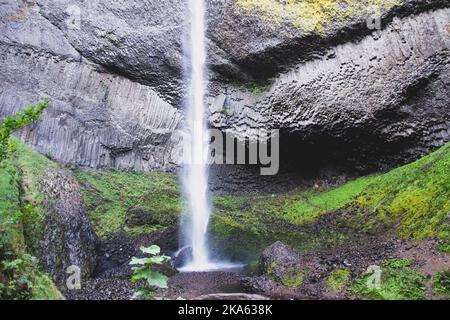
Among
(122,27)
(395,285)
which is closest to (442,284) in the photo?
(395,285)

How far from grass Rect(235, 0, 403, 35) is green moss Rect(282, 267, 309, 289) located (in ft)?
25.0

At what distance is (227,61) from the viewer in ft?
44.7

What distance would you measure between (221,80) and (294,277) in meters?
7.77

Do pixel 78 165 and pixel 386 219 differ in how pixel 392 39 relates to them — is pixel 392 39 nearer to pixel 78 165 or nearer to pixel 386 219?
pixel 386 219

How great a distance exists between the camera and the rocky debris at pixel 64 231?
7.37m

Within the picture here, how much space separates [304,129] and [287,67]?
2005 mm

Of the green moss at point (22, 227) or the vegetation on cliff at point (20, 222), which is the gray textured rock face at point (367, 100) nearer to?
the green moss at point (22, 227)

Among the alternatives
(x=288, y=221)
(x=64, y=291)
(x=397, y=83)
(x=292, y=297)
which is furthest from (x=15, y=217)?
(x=397, y=83)

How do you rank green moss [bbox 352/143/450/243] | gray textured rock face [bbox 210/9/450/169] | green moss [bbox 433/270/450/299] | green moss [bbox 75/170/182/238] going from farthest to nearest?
gray textured rock face [bbox 210/9/450/169] → green moss [bbox 75/170/182/238] → green moss [bbox 352/143/450/243] → green moss [bbox 433/270/450/299]

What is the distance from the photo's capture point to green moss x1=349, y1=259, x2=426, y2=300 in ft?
21.3

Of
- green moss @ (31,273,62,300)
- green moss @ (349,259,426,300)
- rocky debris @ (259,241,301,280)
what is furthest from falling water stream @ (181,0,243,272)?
green moss @ (31,273,62,300)

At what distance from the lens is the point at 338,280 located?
24.6 feet

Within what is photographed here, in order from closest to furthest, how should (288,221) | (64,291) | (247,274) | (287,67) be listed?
(64,291), (247,274), (288,221), (287,67)

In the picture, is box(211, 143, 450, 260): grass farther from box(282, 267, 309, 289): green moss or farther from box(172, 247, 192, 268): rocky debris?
box(282, 267, 309, 289): green moss
